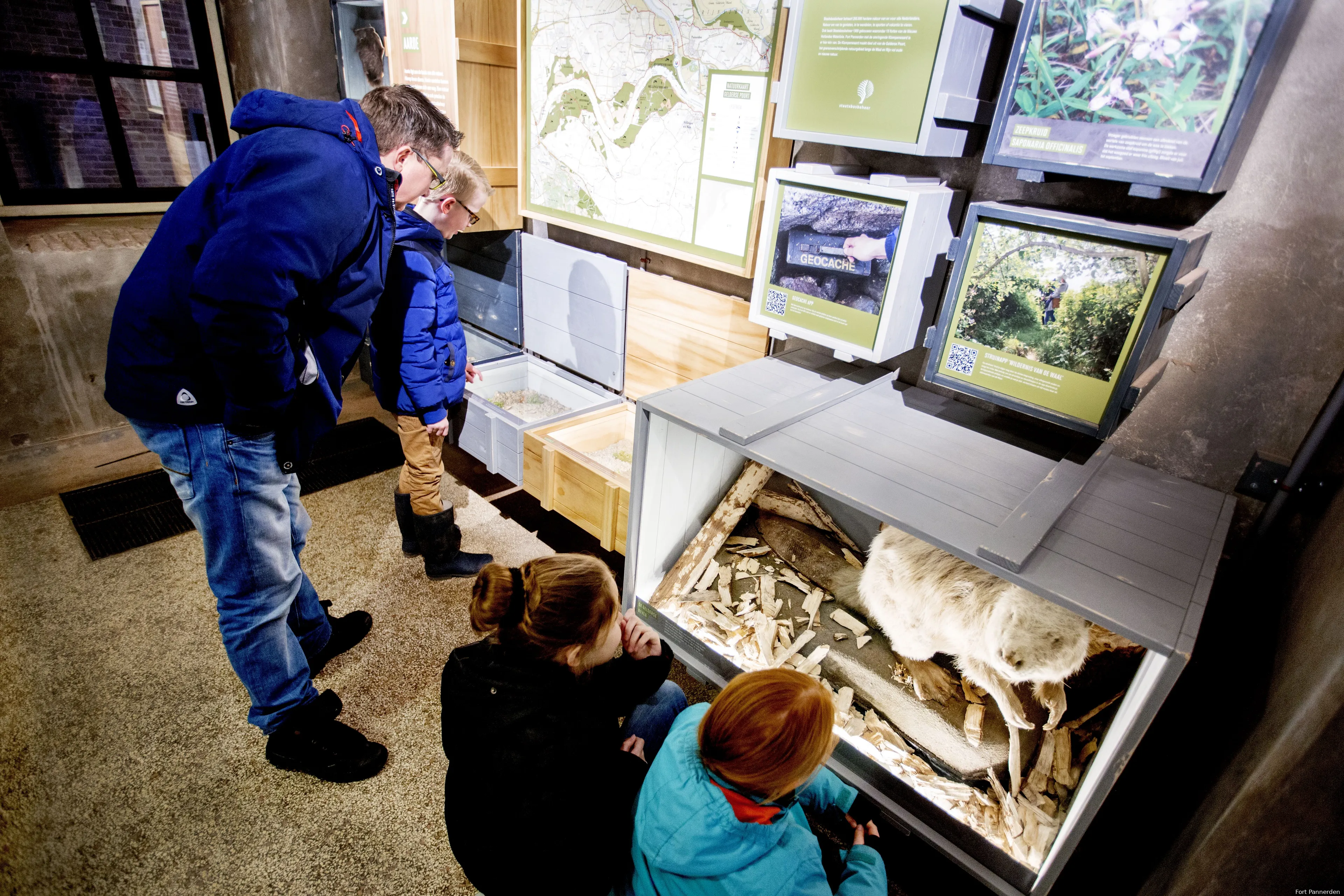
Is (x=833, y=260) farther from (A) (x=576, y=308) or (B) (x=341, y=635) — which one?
(B) (x=341, y=635)

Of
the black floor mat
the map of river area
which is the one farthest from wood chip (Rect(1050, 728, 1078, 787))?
the black floor mat

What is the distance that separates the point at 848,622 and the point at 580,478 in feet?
3.61

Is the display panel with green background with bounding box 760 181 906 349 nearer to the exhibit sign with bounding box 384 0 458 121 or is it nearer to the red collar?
the red collar

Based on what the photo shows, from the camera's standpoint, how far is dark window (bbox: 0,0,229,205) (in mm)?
3514

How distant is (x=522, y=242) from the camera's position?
131 inches

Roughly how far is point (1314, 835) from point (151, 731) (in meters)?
2.77

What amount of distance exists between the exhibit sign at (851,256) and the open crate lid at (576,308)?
1.11 metres

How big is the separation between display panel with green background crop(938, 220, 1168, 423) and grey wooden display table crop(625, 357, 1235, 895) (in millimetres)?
202

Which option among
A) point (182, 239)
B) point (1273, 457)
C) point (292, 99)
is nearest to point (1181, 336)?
point (1273, 457)

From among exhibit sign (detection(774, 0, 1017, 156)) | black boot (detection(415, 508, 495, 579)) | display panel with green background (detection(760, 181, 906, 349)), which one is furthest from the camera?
black boot (detection(415, 508, 495, 579))

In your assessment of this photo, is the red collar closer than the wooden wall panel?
Yes

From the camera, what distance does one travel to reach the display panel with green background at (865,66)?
1520mm

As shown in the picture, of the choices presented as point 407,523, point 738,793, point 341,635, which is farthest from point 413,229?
point 738,793

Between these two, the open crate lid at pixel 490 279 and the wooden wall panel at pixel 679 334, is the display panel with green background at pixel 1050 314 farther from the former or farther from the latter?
the open crate lid at pixel 490 279
